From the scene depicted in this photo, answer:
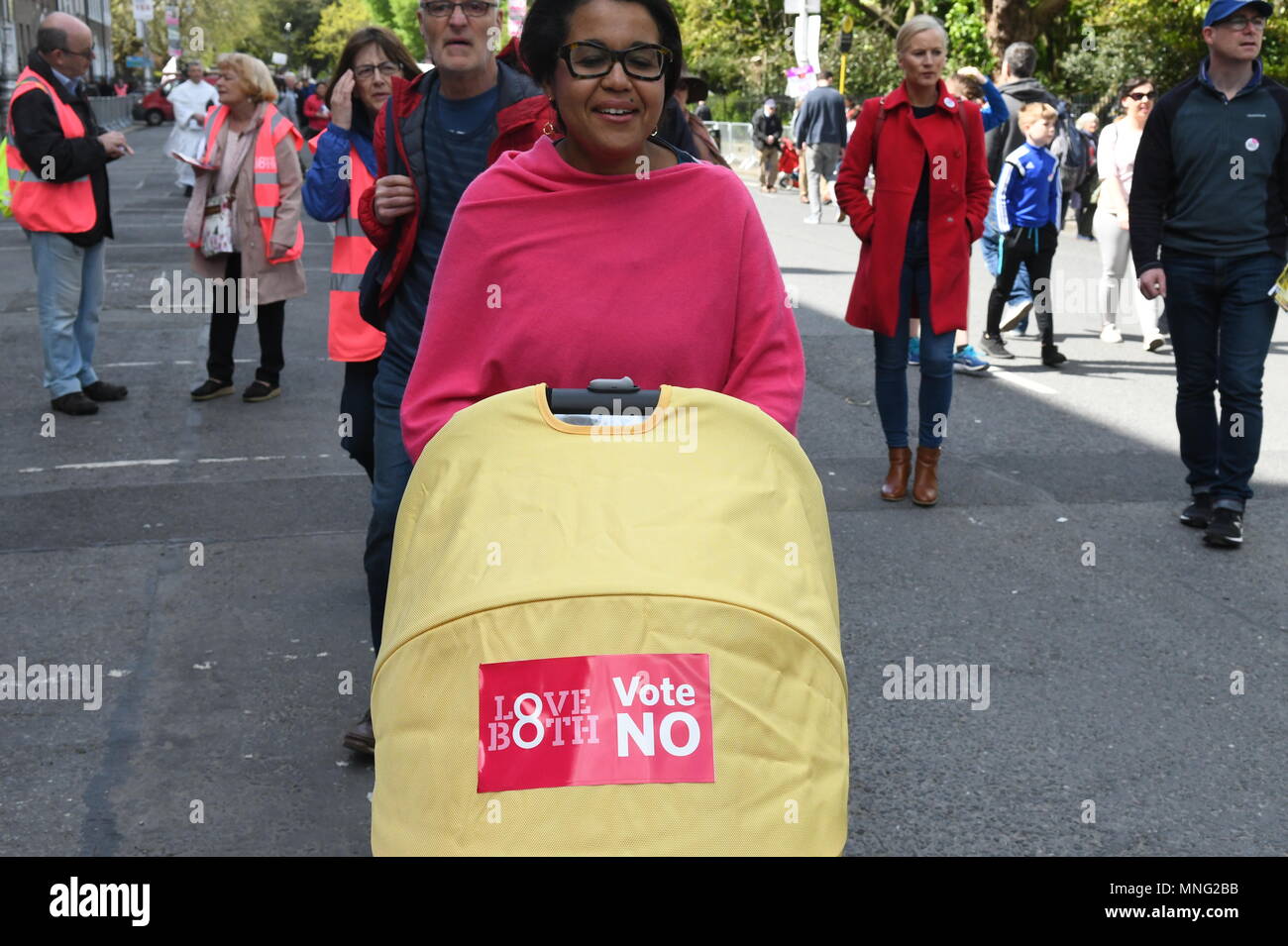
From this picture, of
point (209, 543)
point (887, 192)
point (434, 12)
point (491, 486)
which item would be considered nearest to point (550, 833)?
point (491, 486)

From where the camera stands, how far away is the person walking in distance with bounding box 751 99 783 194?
30.0 meters

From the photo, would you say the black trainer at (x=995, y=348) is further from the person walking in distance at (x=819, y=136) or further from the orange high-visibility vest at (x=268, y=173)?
the person walking in distance at (x=819, y=136)

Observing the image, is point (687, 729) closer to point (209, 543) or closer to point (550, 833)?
point (550, 833)

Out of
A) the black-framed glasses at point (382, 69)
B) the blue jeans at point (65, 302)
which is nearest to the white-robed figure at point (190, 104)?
the blue jeans at point (65, 302)

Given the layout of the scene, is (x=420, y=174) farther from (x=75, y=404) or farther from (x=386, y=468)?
(x=75, y=404)

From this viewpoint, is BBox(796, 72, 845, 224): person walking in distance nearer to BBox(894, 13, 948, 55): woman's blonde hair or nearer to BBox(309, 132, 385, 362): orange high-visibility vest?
BBox(894, 13, 948, 55): woman's blonde hair

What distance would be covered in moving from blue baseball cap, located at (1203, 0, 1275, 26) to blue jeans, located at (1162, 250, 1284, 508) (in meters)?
0.96

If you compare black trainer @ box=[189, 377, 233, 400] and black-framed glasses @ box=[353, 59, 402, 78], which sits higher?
black-framed glasses @ box=[353, 59, 402, 78]

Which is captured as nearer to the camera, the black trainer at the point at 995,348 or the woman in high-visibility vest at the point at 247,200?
the woman in high-visibility vest at the point at 247,200

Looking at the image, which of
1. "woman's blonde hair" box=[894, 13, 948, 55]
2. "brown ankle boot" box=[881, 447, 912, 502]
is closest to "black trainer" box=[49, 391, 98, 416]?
"brown ankle boot" box=[881, 447, 912, 502]

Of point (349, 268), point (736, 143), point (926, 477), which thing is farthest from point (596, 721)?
point (736, 143)

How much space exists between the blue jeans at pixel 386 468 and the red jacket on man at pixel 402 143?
15 centimetres

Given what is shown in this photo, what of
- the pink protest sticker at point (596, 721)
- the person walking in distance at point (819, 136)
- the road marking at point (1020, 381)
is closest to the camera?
the pink protest sticker at point (596, 721)

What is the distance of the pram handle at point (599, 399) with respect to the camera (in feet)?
8.60
